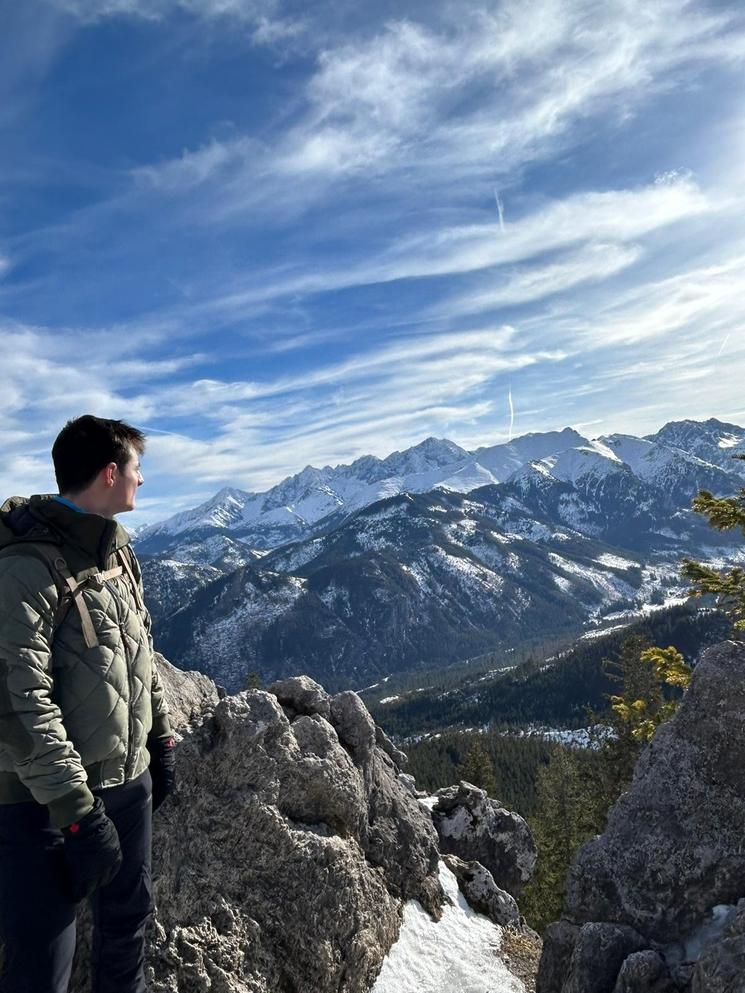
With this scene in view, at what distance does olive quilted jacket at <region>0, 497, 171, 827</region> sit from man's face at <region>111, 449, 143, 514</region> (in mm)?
332

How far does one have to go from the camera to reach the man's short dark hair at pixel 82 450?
6762 millimetres

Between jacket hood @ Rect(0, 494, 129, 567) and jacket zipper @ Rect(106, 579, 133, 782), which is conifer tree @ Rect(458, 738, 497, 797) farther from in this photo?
jacket hood @ Rect(0, 494, 129, 567)

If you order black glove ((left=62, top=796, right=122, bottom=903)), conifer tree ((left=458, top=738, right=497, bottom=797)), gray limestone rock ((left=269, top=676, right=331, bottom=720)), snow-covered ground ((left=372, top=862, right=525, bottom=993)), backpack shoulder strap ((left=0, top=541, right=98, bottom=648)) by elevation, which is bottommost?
conifer tree ((left=458, top=738, right=497, bottom=797))

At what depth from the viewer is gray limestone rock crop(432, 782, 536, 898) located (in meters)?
27.0

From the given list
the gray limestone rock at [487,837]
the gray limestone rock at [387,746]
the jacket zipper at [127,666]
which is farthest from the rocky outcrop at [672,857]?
the gray limestone rock at [487,837]

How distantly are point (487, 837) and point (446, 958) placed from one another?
1560 centimetres

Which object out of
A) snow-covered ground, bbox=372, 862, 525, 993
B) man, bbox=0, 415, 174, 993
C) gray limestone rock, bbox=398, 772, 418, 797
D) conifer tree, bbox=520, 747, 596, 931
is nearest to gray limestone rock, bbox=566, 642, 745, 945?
snow-covered ground, bbox=372, 862, 525, 993

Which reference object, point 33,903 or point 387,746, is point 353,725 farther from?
point 33,903

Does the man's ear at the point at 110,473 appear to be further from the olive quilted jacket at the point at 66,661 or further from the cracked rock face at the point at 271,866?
the cracked rock face at the point at 271,866

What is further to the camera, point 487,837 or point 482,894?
point 487,837

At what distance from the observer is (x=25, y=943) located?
241 inches

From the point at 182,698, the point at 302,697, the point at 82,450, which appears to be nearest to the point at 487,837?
the point at 302,697

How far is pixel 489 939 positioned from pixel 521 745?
192 metres

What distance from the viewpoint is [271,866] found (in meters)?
12.2
